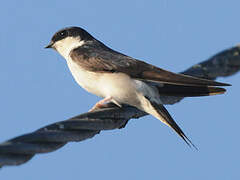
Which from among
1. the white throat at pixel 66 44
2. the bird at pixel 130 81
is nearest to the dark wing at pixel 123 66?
the bird at pixel 130 81

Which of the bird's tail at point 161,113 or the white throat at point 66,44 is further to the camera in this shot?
the white throat at point 66,44

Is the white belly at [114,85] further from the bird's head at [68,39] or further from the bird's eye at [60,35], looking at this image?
the bird's eye at [60,35]

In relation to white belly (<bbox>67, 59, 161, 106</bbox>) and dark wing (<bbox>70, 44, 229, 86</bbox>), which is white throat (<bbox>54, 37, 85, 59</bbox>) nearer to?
dark wing (<bbox>70, 44, 229, 86</bbox>)

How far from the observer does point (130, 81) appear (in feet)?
14.4

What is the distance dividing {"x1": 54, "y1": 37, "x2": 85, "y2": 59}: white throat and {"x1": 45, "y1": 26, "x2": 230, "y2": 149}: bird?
0.29 m

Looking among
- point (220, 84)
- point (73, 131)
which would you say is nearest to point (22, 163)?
point (73, 131)

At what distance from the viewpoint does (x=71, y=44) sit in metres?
5.62

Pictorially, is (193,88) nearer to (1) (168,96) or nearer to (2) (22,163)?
(1) (168,96)

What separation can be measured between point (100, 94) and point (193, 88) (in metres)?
0.89

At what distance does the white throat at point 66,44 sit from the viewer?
5.57m

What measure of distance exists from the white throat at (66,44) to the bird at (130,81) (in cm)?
29

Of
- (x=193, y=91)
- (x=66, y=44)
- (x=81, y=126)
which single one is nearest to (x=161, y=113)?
(x=193, y=91)

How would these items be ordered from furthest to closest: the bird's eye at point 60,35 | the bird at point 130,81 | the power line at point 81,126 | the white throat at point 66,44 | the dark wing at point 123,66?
1. the bird's eye at point 60,35
2. the white throat at point 66,44
3. the bird at point 130,81
4. the dark wing at point 123,66
5. the power line at point 81,126

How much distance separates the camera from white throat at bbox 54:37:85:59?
18.3ft
